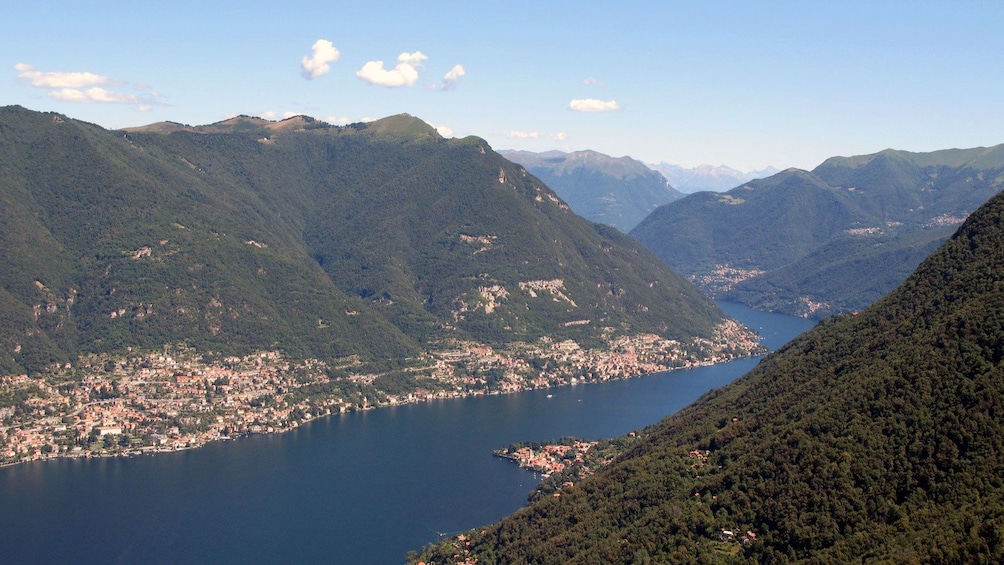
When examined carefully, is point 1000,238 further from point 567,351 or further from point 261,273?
point 261,273

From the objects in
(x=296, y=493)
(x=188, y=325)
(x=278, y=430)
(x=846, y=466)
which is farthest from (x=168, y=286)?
(x=846, y=466)

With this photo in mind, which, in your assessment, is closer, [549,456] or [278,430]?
[549,456]

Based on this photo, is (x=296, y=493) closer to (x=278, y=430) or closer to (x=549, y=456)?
(x=278, y=430)

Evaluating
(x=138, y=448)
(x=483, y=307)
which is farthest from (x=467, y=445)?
(x=483, y=307)

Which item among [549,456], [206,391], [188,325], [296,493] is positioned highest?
[188,325]

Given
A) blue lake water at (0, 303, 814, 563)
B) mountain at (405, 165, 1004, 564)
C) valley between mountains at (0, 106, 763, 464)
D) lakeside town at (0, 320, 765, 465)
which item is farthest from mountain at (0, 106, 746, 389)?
mountain at (405, 165, 1004, 564)

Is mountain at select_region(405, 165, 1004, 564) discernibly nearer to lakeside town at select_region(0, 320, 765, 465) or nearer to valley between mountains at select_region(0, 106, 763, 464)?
lakeside town at select_region(0, 320, 765, 465)
